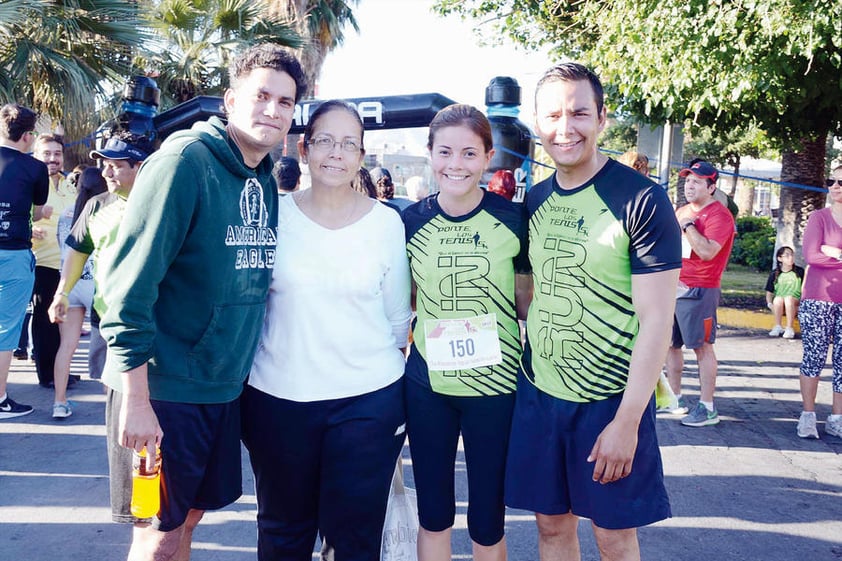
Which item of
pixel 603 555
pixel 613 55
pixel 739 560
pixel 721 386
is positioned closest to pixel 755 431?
pixel 721 386

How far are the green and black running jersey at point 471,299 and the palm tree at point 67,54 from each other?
25.6 ft

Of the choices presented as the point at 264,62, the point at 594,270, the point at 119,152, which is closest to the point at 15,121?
the point at 119,152

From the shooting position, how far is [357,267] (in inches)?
93.6

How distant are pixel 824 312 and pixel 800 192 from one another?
6885 mm

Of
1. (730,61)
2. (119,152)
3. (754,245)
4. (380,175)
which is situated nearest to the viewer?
(119,152)

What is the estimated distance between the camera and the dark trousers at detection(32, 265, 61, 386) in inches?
232

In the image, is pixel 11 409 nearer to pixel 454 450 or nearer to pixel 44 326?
pixel 44 326

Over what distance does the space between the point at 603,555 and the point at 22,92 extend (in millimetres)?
8983

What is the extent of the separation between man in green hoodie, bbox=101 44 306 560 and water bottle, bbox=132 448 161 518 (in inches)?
1.2

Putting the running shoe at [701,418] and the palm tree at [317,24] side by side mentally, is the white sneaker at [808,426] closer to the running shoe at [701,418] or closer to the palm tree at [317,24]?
the running shoe at [701,418]

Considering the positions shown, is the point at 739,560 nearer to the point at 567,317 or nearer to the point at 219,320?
the point at 567,317

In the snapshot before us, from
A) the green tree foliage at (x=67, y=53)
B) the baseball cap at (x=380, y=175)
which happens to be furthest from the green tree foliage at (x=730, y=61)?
the green tree foliage at (x=67, y=53)

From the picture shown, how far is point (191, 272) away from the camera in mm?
2125

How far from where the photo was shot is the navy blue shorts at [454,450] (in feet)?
8.16
